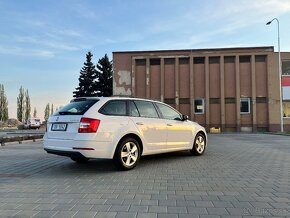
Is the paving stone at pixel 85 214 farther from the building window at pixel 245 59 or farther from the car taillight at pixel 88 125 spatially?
the building window at pixel 245 59

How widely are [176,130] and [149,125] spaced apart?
1214 millimetres

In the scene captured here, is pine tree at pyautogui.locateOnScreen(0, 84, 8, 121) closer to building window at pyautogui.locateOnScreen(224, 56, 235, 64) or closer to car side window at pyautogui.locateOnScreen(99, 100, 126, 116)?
building window at pyautogui.locateOnScreen(224, 56, 235, 64)

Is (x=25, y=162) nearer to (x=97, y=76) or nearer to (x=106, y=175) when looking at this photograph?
(x=106, y=175)

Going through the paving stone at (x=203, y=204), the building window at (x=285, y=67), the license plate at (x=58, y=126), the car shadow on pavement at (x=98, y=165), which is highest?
the building window at (x=285, y=67)

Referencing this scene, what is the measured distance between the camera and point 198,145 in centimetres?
992

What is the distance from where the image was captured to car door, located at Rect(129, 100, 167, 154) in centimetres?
764

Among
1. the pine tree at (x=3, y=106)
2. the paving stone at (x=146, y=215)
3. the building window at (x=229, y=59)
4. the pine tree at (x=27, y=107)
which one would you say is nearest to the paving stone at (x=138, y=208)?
the paving stone at (x=146, y=215)

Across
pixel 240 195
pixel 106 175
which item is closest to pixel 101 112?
pixel 106 175

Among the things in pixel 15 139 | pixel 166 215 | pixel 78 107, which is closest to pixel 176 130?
pixel 78 107

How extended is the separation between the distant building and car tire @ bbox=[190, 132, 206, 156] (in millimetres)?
26876

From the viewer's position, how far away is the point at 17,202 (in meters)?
4.63

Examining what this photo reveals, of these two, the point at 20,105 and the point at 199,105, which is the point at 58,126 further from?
the point at 20,105

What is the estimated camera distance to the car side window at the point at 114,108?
23.0 ft

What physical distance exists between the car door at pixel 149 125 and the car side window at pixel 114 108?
243 mm
